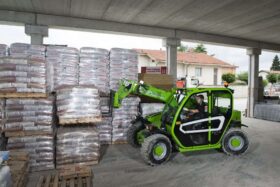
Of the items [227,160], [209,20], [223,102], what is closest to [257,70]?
[209,20]

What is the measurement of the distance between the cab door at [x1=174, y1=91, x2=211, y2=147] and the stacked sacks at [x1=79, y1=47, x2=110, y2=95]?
2.75m

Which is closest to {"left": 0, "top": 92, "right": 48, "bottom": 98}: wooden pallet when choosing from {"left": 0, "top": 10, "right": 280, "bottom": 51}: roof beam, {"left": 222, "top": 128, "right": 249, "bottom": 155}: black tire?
{"left": 0, "top": 10, "right": 280, "bottom": 51}: roof beam

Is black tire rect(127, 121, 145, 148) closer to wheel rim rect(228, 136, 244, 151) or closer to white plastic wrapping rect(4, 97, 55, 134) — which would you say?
white plastic wrapping rect(4, 97, 55, 134)

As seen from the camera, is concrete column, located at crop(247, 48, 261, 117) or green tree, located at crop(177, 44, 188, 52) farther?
green tree, located at crop(177, 44, 188, 52)

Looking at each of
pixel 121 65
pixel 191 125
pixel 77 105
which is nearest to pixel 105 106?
pixel 121 65

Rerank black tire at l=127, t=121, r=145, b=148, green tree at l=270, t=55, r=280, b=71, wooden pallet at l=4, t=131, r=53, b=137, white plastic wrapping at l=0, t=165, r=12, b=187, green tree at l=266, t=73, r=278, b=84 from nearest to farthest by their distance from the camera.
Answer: white plastic wrapping at l=0, t=165, r=12, b=187 → wooden pallet at l=4, t=131, r=53, b=137 → black tire at l=127, t=121, r=145, b=148 → green tree at l=266, t=73, r=278, b=84 → green tree at l=270, t=55, r=280, b=71

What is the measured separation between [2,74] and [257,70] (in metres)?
13.3

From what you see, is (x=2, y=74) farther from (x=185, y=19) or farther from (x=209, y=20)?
(x=209, y=20)

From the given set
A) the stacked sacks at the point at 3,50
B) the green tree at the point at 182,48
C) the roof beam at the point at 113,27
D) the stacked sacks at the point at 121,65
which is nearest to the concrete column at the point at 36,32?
the roof beam at the point at 113,27

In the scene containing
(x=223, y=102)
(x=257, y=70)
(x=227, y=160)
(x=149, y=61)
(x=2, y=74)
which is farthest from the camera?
(x=149, y=61)

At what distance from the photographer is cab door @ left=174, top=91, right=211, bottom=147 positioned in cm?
604

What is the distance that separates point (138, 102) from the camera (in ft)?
26.3

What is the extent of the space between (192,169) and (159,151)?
0.89 meters

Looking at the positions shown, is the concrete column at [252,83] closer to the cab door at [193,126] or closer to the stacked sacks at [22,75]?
the cab door at [193,126]
